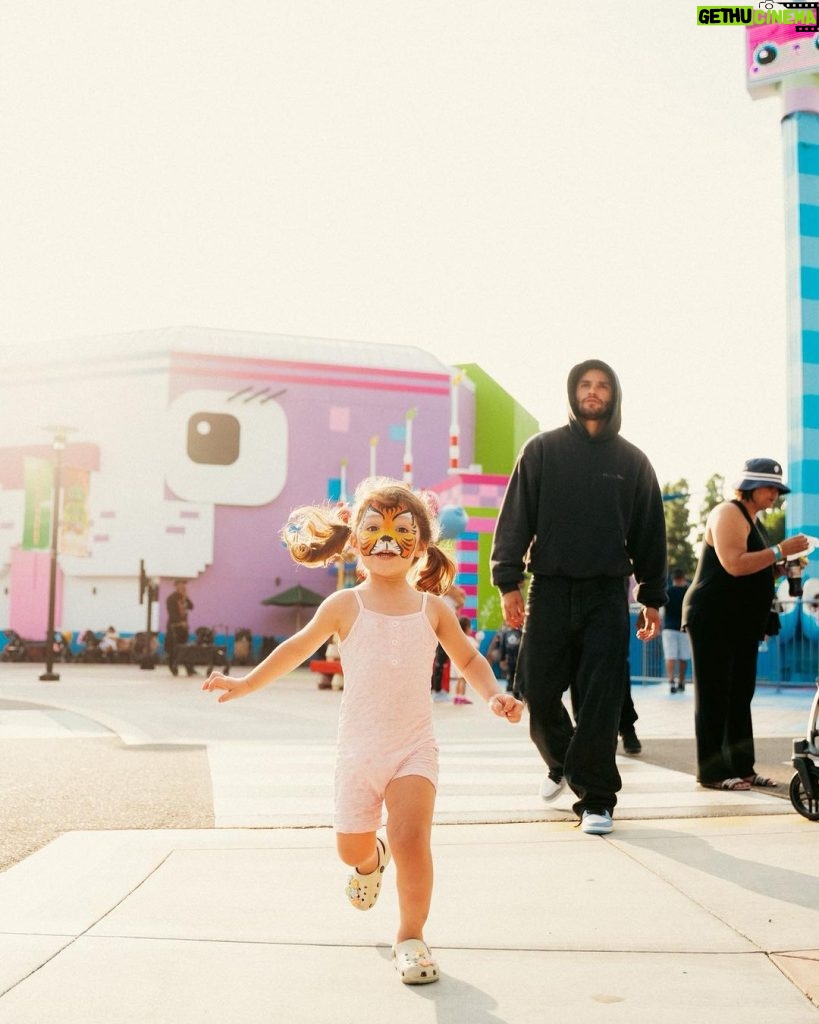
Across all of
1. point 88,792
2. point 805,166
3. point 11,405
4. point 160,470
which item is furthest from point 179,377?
point 88,792

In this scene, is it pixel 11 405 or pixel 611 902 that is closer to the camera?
pixel 611 902

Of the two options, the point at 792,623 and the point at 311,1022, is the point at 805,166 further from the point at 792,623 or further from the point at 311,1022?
the point at 311,1022

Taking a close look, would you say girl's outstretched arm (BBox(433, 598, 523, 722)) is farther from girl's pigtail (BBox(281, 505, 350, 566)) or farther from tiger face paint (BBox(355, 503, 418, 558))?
girl's pigtail (BBox(281, 505, 350, 566))

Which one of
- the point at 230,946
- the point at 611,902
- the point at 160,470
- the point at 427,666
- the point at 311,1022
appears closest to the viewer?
the point at 311,1022

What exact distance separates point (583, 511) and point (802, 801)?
1.53m

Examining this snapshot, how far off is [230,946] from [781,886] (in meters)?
1.75

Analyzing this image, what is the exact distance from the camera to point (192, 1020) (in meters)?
2.32

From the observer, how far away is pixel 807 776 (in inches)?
177

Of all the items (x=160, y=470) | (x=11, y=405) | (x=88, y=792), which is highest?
(x=11, y=405)

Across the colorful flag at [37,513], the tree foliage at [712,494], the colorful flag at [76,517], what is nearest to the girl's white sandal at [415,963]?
the colorful flag at [37,513]

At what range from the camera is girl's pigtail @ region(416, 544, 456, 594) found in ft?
10.6

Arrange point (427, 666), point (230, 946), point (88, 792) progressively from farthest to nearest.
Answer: point (88, 792)
point (427, 666)
point (230, 946)

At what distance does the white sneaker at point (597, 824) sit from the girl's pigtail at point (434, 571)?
1566mm

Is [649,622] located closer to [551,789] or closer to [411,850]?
[551,789]
